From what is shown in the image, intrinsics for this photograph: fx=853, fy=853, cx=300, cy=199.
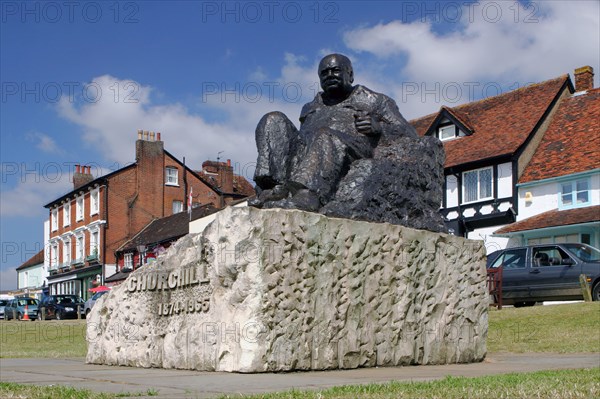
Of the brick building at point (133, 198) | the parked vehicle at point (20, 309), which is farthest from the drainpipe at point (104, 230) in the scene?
the parked vehicle at point (20, 309)

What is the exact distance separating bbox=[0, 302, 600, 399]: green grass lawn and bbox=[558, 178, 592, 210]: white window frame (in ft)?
52.9

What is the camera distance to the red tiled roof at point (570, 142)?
3241cm

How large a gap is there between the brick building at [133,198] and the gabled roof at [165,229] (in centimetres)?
110

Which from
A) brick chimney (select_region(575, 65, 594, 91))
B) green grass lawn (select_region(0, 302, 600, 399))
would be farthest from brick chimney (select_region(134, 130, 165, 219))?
green grass lawn (select_region(0, 302, 600, 399))

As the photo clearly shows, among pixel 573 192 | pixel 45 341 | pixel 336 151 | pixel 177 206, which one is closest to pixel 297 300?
pixel 336 151

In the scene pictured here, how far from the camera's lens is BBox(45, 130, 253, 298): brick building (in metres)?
54.5

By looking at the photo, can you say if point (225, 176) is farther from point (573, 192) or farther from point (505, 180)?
point (573, 192)

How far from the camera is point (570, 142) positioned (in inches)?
1341

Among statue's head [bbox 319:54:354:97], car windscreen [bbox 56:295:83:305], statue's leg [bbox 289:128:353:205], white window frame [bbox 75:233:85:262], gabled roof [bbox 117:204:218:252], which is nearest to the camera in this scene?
statue's leg [bbox 289:128:353:205]

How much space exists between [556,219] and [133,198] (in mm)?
30848

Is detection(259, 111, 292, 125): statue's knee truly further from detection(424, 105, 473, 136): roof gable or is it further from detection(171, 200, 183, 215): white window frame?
detection(171, 200, 183, 215): white window frame

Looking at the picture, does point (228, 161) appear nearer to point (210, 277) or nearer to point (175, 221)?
point (175, 221)

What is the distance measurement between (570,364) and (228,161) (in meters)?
50.7

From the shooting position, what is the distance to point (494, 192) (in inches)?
1378
